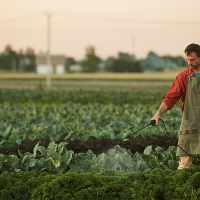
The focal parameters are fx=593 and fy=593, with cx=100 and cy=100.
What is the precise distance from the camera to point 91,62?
12381cm

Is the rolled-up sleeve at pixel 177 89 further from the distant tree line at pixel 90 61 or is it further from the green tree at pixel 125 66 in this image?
the distant tree line at pixel 90 61

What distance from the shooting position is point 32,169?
709 centimetres

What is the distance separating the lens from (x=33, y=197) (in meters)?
5.86

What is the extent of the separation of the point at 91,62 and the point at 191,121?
11738 centimetres

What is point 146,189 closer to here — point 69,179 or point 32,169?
point 69,179

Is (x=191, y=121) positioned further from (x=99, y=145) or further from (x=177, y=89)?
(x=99, y=145)

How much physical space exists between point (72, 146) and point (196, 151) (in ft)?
8.18

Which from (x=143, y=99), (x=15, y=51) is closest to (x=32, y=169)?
(x=143, y=99)

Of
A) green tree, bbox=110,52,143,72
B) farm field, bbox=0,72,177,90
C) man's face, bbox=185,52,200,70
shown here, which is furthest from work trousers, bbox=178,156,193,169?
green tree, bbox=110,52,143,72

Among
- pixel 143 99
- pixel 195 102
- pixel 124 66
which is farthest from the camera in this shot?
pixel 124 66

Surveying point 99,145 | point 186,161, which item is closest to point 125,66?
point 99,145

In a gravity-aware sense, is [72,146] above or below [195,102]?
below

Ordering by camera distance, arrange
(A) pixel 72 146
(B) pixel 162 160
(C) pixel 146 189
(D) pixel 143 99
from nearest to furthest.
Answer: (C) pixel 146 189, (B) pixel 162 160, (A) pixel 72 146, (D) pixel 143 99

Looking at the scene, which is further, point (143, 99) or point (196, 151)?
point (143, 99)
